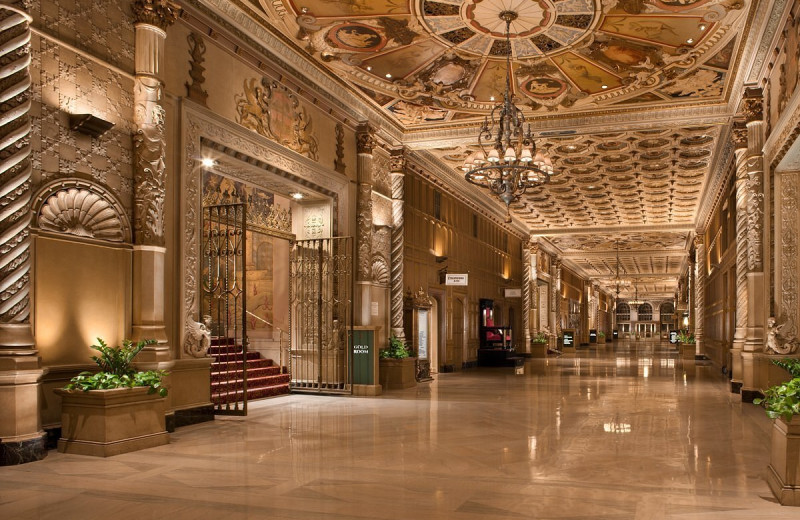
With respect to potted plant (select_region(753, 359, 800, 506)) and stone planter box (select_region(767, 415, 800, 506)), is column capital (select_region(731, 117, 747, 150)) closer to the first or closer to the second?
potted plant (select_region(753, 359, 800, 506))

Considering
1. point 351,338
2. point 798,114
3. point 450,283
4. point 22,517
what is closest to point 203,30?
point 351,338

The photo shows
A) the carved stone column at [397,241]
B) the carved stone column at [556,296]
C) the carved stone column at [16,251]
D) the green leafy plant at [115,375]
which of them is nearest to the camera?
the carved stone column at [16,251]

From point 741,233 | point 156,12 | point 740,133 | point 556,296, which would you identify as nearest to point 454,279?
point 741,233

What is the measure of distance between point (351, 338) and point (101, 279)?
16.7ft

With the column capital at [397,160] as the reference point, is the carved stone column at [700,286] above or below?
below

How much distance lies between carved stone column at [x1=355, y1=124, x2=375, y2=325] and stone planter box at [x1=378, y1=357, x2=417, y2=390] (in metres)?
0.96

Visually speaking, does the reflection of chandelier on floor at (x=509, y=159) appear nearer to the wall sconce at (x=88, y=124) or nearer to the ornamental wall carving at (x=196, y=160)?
the ornamental wall carving at (x=196, y=160)

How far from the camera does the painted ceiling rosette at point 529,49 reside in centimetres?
873

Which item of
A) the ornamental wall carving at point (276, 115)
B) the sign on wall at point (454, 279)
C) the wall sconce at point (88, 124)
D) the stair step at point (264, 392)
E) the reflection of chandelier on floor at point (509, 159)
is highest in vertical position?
the ornamental wall carving at point (276, 115)

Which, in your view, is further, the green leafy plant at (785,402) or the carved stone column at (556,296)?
the carved stone column at (556,296)

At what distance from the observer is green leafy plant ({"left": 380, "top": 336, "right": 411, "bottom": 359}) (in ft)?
42.5

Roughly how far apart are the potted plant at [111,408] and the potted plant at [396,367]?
6.50m

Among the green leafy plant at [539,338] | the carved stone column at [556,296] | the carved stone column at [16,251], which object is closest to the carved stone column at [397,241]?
the carved stone column at [16,251]

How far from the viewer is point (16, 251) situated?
18.8 feet
